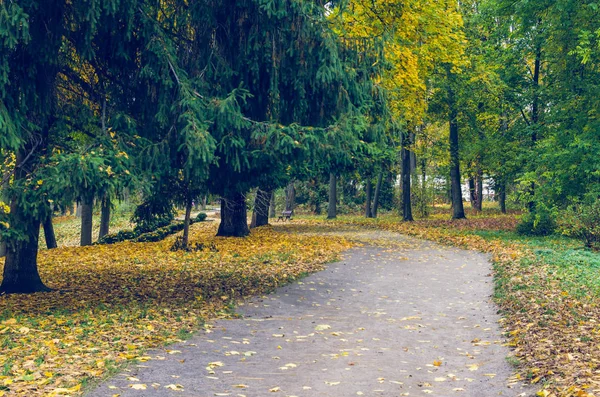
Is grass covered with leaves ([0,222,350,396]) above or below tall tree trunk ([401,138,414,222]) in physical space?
below

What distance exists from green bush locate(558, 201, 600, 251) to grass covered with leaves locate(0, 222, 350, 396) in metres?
6.82

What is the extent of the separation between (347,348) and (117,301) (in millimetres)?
4829

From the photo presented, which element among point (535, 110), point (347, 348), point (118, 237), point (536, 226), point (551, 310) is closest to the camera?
point (347, 348)

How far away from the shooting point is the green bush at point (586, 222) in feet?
58.3

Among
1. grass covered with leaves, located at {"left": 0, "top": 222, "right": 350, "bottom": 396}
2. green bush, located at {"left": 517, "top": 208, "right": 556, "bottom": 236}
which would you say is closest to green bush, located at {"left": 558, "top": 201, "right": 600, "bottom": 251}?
green bush, located at {"left": 517, "top": 208, "right": 556, "bottom": 236}

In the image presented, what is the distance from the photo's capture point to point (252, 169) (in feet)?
37.6

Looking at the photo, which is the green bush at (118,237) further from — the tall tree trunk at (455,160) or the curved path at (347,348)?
the tall tree trunk at (455,160)

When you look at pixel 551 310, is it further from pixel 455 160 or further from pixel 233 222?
pixel 455 160

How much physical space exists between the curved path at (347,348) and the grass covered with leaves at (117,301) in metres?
0.53

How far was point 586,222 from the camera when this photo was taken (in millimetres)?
18188

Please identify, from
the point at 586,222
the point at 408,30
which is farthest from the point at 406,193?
the point at 586,222

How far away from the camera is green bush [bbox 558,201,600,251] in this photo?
17.8 meters

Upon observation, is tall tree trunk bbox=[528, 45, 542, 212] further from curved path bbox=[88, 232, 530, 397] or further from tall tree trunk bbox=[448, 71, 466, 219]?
curved path bbox=[88, 232, 530, 397]

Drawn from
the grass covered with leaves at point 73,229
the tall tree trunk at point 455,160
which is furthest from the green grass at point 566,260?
the grass covered with leaves at point 73,229
